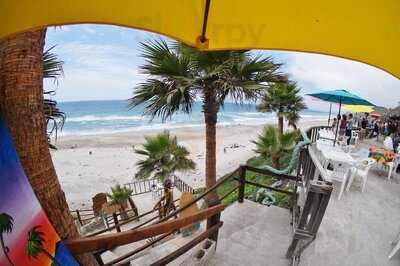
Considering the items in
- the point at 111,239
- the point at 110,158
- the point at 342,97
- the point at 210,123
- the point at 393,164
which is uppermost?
the point at 342,97

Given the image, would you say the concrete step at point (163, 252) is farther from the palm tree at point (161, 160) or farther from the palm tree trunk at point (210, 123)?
the palm tree at point (161, 160)

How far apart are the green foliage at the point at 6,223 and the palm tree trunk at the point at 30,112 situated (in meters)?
0.45

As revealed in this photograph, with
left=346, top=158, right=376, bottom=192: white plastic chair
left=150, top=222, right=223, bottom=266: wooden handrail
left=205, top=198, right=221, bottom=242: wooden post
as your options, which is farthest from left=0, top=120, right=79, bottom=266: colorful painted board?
left=346, top=158, right=376, bottom=192: white plastic chair

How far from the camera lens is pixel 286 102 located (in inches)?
531

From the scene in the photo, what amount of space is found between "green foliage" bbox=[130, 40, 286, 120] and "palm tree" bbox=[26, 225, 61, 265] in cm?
285

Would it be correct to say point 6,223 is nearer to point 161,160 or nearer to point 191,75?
point 191,75

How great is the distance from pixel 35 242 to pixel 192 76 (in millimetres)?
3375

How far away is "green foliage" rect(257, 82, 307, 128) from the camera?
1327 cm

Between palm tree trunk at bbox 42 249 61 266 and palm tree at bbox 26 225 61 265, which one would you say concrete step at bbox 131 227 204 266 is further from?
palm tree at bbox 26 225 61 265

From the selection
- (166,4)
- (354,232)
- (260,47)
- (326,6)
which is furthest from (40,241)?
(354,232)

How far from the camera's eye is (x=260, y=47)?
98 centimetres

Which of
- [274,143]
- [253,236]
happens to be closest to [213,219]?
[253,236]

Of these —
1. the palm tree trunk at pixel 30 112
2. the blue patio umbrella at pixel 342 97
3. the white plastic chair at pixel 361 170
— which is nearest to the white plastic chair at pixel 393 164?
the white plastic chair at pixel 361 170

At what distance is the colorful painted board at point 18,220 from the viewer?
44.7 inches
